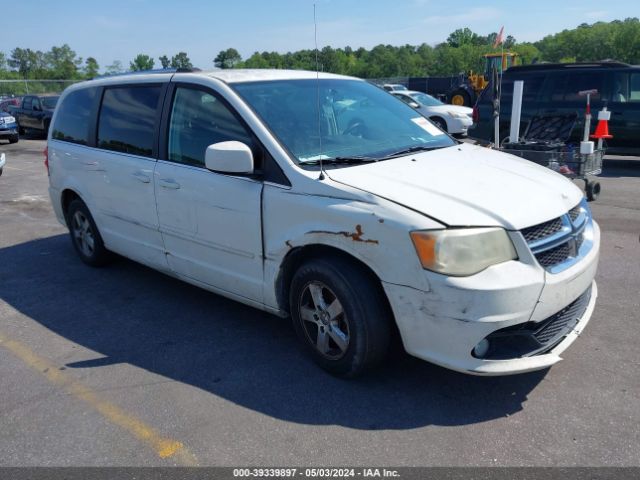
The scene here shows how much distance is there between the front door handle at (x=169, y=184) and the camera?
4.08 metres

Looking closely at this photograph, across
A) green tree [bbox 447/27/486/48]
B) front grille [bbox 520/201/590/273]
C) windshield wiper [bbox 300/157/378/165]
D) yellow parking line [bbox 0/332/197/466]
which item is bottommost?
yellow parking line [bbox 0/332/197/466]

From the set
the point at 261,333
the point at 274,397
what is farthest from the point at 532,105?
the point at 274,397

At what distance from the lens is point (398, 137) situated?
13.3 ft

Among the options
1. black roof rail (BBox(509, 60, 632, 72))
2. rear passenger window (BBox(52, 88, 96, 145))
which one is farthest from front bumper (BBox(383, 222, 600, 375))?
black roof rail (BBox(509, 60, 632, 72))

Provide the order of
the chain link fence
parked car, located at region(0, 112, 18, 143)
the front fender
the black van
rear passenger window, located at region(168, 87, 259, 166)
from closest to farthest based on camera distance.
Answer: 1. the front fender
2. rear passenger window, located at region(168, 87, 259, 166)
3. the black van
4. parked car, located at region(0, 112, 18, 143)
5. the chain link fence

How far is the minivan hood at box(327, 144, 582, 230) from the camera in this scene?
291 cm

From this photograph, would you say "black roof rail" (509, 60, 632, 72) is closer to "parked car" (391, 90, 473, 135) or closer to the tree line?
"parked car" (391, 90, 473, 135)

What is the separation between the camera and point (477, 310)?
109 inches

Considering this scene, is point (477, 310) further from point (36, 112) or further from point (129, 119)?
point (36, 112)

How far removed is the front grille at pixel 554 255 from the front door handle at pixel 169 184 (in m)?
2.49

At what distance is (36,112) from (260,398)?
71.5 feet

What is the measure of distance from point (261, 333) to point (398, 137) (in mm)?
1724

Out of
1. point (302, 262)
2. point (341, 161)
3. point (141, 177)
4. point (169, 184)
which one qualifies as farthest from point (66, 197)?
point (341, 161)

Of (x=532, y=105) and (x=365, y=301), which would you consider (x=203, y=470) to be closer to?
(x=365, y=301)
